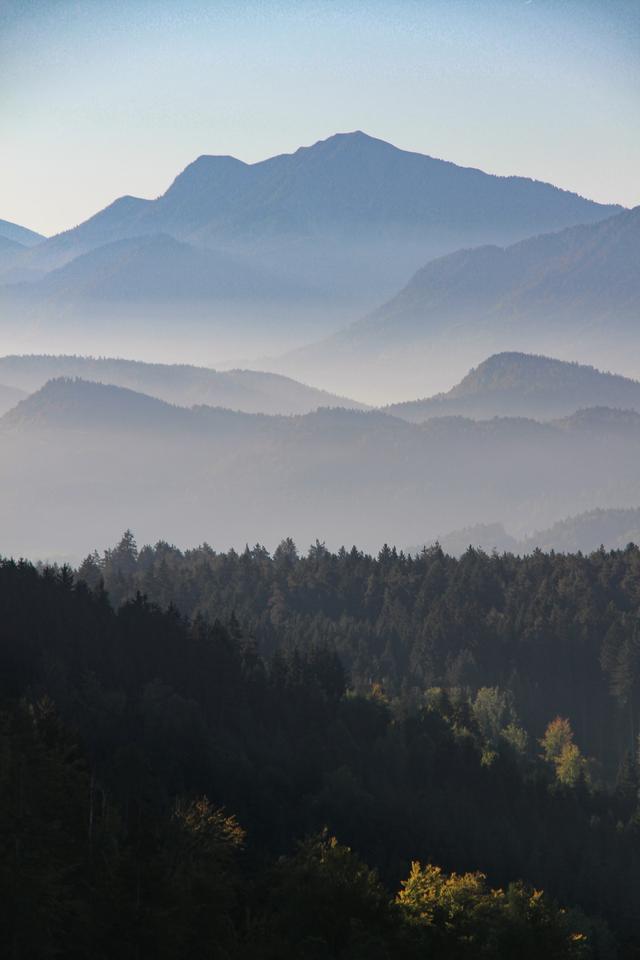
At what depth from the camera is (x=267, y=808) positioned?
354 ft

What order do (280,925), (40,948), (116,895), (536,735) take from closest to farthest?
(40,948), (116,895), (280,925), (536,735)

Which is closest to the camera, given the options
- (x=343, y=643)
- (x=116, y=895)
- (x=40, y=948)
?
(x=40, y=948)

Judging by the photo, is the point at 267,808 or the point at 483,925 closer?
the point at 483,925

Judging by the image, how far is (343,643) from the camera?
199m

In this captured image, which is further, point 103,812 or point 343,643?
point 343,643

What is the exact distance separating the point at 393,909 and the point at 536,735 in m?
124

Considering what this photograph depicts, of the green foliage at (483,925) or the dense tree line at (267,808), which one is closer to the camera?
the dense tree line at (267,808)

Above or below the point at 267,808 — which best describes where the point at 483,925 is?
above

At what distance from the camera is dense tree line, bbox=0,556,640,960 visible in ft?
172

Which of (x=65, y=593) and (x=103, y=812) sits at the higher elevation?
(x=65, y=593)

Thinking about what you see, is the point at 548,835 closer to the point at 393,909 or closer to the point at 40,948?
the point at 393,909

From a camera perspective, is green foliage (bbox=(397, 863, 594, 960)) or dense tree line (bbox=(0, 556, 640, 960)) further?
green foliage (bbox=(397, 863, 594, 960))

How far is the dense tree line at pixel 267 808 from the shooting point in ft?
172

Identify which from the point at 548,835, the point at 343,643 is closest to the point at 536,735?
the point at 343,643
